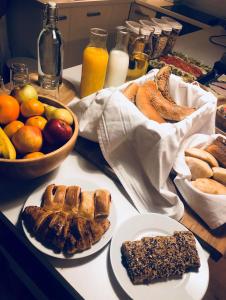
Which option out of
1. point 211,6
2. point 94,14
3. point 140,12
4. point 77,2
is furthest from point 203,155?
point 211,6

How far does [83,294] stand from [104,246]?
4.1 inches

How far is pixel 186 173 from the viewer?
70 cm

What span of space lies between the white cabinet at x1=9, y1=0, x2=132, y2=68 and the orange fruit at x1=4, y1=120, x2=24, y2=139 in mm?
1417

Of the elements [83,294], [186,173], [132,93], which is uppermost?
[132,93]

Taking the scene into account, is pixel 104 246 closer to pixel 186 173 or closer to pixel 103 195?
pixel 103 195

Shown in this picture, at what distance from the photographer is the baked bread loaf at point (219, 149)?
2.61ft

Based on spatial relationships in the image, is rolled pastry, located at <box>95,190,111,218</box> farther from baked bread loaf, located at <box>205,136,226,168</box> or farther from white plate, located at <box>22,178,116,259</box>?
baked bread loaf, located at <box>205,136,226,168</box>

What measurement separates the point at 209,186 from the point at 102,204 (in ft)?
0.94

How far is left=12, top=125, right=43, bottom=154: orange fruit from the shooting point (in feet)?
2.05

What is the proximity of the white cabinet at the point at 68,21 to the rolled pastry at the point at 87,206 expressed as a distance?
161cm

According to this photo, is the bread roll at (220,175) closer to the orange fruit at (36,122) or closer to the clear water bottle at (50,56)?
the orange fruit at (36,122)

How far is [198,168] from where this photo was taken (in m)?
0.74

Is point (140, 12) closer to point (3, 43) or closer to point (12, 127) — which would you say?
point (3, 43)

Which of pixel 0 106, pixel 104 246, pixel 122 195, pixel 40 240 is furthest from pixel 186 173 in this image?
pixel 0 106
